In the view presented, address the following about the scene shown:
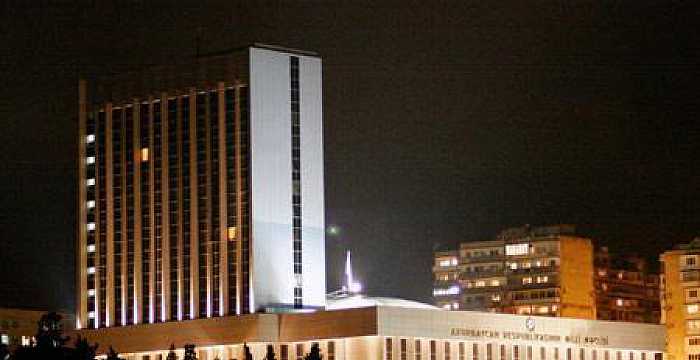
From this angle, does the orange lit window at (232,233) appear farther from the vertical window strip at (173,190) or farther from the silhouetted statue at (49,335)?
the silhouetted statue at (49,335)

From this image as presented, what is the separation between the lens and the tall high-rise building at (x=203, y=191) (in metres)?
151

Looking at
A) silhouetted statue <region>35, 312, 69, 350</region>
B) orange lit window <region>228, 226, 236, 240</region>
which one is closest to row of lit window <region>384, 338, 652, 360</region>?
orange lit window <region>228, 226, 236, 240</region>

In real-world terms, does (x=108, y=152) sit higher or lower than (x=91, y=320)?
higher

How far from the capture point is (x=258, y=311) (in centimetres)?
14900

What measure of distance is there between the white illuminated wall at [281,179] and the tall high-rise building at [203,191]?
0.28 feet

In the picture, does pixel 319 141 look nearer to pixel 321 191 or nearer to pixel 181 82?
pixel 321 191

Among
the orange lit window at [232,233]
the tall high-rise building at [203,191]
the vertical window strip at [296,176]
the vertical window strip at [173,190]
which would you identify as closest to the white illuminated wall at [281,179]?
the tall high-rise building at [203,191]

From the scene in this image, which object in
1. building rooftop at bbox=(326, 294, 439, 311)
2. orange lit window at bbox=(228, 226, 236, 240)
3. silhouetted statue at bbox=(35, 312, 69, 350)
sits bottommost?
silhouetted statue at bbox=(35, 312, 69, 350)

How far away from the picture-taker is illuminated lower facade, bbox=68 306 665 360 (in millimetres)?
143375

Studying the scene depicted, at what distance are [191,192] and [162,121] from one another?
7.30 metres

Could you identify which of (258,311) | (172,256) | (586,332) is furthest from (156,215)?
(586,332)

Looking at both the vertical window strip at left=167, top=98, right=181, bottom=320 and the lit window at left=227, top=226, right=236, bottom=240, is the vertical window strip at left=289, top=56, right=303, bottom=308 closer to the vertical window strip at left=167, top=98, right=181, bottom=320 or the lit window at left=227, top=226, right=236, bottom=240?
the lit window at left=227, top=226, right=236, bottom=240

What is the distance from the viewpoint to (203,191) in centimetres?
15562

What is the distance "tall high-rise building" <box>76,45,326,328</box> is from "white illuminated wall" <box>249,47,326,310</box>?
84mm
